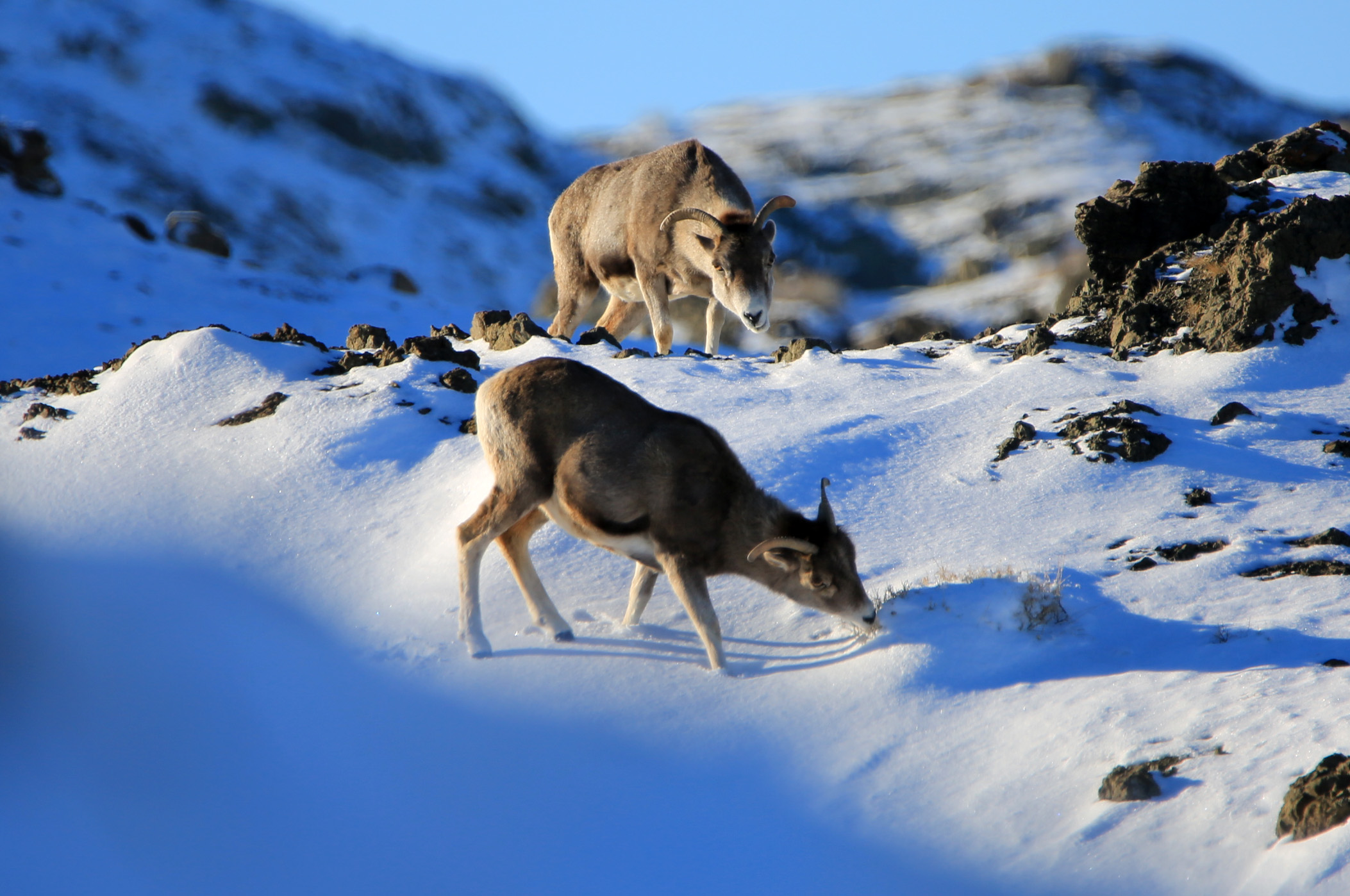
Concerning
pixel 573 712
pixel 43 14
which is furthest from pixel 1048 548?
pixel 43 14

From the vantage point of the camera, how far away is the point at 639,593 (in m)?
6.72

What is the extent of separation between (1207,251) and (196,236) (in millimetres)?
15762

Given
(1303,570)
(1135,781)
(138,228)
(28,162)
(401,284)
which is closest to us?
(1135,781)

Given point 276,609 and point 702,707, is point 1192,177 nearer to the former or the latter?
point 702,707

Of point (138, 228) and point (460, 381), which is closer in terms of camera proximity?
point (460, 381)

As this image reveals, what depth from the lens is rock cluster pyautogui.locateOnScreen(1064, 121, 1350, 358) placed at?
9656 millimetres

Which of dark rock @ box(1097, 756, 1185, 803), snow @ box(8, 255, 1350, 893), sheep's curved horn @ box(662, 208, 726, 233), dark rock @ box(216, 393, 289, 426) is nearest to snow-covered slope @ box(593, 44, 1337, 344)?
sheep's curved horn @ box(662, 208, 726, 233)

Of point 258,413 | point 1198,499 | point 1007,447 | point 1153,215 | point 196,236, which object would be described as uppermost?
point 1153,215

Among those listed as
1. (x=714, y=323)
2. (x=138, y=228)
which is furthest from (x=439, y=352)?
(x=138, y=228)

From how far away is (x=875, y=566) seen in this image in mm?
7230

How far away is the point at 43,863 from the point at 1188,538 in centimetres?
603

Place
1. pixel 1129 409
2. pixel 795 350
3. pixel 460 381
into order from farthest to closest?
1. pixel 795 350
2. pixel 460 381
3. pixel 1129 409

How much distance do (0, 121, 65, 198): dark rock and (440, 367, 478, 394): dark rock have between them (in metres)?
12.3

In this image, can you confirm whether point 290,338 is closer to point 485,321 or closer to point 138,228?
point 485,321
